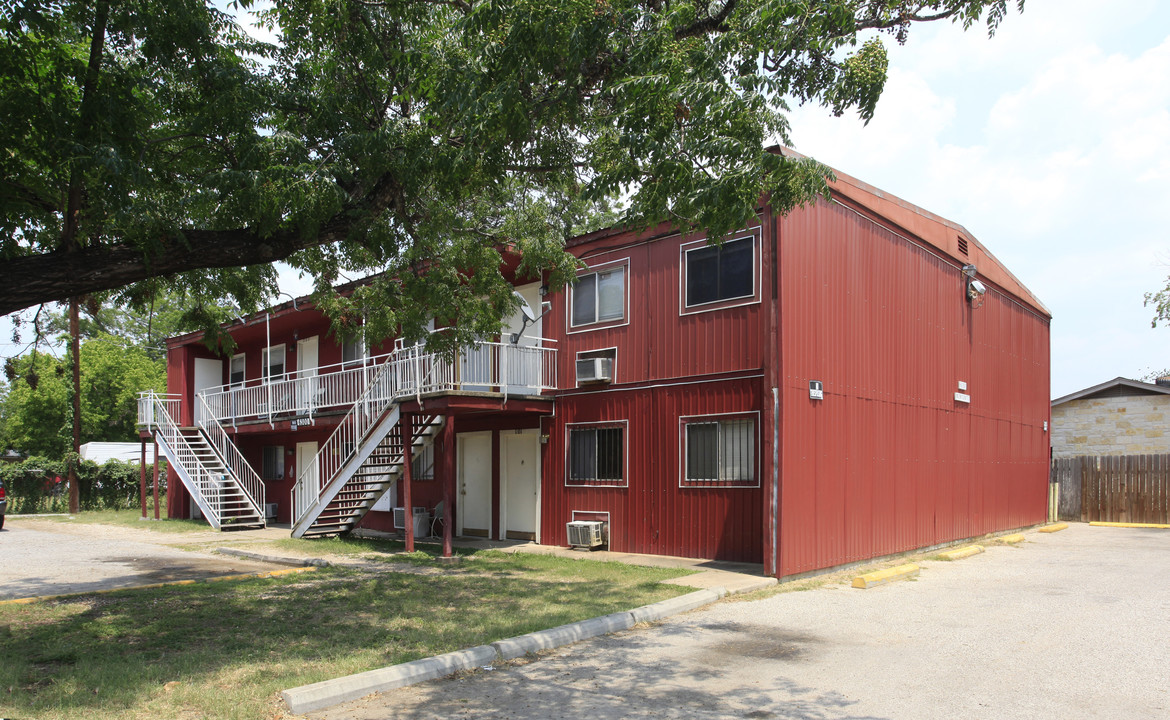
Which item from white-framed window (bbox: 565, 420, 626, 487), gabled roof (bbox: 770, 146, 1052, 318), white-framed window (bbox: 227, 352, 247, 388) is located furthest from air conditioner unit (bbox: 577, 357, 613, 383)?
white-framed window (bbox: 227, 352, 247, 388)

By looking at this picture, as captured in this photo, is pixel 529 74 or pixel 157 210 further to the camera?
pixel 529 74

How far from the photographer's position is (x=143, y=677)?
634 centimetres

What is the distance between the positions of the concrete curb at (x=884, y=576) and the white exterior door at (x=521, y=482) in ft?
22.2

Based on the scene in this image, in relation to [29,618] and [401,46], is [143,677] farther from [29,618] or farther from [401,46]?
[401,46]

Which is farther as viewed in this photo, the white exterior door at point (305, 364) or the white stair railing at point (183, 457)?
the white stair railing at point (183, 457)

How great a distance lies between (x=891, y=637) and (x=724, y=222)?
14.2ft

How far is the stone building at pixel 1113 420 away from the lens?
25.3m

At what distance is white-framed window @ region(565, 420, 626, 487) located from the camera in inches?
587

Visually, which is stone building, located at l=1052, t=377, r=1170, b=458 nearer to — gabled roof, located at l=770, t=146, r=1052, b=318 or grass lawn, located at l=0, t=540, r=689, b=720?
gabled roof, located at l=770, t=146, r=1052, b=318

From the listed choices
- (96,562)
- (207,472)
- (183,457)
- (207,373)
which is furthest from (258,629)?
(207,373)

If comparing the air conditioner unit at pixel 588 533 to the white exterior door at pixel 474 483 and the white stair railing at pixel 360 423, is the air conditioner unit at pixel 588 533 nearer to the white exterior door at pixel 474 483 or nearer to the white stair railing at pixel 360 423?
the white exterior door at pixel 474 483

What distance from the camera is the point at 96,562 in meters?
14.2

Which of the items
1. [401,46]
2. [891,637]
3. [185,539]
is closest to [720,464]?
[891,637]

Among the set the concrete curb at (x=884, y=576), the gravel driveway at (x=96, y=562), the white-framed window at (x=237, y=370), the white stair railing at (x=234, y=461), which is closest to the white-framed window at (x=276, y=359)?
the white-framed window at (x=237, y=370)
